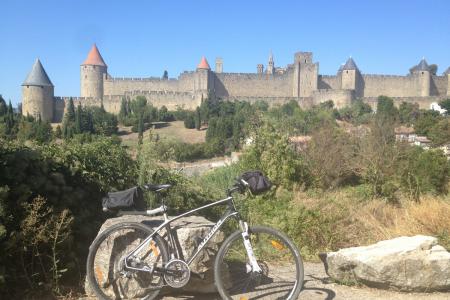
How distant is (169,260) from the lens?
9.89 ft

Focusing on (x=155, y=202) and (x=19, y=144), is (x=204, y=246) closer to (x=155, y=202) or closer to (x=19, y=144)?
(x=155, y=202)

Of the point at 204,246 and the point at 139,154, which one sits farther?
the point at 139,154

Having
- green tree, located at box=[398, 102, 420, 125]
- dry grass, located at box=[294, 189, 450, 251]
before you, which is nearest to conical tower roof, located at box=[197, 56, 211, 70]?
green tree, located at box=[398, 102, 420, 125]

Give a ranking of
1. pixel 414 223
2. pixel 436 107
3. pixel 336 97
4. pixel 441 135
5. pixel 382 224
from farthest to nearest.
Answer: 1. pixel 336 97
2. pixel 436 107
3. pixel 441 135
4. pixel 382 224
5. pixel 414 223

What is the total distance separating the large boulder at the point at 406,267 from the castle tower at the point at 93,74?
50793mm

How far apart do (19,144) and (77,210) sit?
2.23 ft

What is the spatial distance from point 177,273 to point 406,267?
5.12 ft

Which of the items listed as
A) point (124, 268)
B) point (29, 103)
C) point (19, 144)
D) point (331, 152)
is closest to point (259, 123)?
point (331, 152)

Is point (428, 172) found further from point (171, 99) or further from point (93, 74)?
point (93, 74)

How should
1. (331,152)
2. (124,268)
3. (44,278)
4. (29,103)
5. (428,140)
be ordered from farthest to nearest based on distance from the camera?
1. (29,103)
2. (428,140)
3. (331,152)
4. (44,278)
5. (124,268)

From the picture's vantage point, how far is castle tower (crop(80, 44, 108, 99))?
52.2 meters

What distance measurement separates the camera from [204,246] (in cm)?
308

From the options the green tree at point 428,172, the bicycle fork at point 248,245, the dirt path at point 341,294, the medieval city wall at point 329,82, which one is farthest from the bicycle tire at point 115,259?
the medieval city wall at point 329,82

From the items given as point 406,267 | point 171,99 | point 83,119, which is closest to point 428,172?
point 406,267
